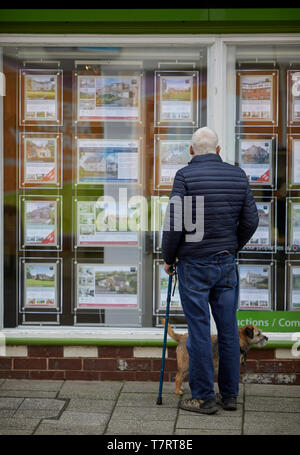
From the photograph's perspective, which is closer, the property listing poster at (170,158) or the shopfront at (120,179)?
the shopfront at (120,179)

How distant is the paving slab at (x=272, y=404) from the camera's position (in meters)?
5.74

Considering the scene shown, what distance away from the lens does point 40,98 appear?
21.7 feet

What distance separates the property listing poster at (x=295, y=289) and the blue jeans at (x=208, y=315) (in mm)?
1100

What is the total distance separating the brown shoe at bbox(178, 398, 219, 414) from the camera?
5570mm

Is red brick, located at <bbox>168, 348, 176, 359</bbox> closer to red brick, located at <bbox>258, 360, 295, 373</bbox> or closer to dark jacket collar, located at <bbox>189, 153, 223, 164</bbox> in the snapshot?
red brick, located at <bbox>258, 360, 295, 373</bbox>

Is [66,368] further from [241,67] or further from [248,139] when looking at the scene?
[241,67]

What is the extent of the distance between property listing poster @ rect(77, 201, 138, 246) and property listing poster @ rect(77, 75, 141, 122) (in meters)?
0.79

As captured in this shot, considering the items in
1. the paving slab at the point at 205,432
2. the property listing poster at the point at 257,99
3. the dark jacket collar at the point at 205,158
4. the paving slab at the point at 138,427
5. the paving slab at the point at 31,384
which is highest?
the property listing poster at the point at 257,99

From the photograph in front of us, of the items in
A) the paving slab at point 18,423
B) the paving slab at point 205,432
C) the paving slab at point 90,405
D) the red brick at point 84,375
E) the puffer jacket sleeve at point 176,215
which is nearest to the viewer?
the paving slab at point 205,432

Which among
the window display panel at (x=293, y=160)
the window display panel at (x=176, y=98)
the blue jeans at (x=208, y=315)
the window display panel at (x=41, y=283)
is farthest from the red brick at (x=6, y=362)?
the window display panel at (x=293, y=160)

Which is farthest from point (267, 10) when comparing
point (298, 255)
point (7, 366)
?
point (7, 366)

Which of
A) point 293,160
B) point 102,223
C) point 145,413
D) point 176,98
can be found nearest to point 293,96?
point 293,160

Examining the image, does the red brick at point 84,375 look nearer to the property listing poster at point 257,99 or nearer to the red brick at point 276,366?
the red brick at point 276,366

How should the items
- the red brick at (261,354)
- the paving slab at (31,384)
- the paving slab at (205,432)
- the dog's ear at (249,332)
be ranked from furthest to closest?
the red brick at (261,354), the paving slab at (31,384), the dog's ear at (249,332), the paving slab at (205,432)
